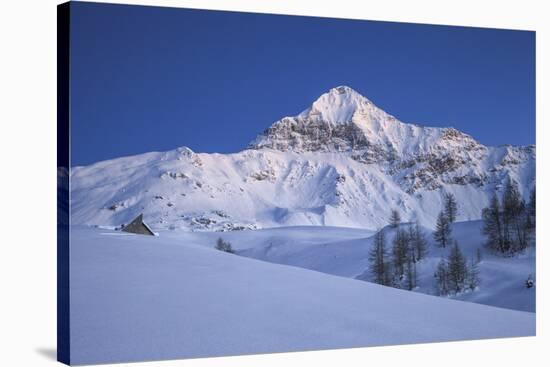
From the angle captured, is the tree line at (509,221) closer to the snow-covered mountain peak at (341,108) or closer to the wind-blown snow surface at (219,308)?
the wind-blown snow surface at (219,308)

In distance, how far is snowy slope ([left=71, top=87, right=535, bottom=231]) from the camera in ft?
37.4

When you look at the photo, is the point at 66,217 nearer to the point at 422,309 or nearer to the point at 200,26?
the point at 200,26

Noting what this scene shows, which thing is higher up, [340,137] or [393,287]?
[340,137]

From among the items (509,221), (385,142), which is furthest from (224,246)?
(509,221)

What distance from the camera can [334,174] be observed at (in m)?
13.2

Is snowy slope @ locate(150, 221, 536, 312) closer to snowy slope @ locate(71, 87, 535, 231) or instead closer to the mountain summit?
snowy slope @ locate(71, 87, 535, 231)

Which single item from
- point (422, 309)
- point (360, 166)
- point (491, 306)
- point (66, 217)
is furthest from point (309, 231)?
point (66, 217)

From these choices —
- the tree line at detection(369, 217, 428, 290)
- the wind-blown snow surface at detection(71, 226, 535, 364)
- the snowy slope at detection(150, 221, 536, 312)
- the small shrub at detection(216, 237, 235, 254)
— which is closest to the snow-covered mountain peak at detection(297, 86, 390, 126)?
the tree line at detection(369, 217, 428, 290)

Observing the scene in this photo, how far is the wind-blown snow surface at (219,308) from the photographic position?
9859 millimetres

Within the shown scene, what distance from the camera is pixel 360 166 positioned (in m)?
13.3

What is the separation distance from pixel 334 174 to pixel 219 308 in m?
3.68

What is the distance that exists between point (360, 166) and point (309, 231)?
55.6 inches

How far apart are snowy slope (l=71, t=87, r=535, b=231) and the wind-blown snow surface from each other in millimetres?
684

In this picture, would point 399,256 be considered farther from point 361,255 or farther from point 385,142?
point 385,142
